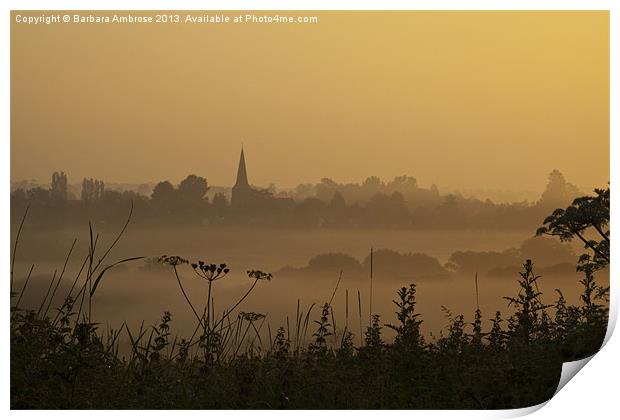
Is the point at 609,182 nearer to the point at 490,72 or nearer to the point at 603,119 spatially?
the point at 603,119

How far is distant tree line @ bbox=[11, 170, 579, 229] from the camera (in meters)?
5.39

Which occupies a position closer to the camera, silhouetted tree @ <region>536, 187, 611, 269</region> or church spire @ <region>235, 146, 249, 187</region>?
church spire @ <region>235, 146, 249, 187</region>

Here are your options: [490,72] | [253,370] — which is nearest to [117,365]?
[253,370]

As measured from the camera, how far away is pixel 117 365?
5.36 meters

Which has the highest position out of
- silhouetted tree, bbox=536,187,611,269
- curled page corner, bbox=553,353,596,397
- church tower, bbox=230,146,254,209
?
church tower, bbox=230,146,254,209

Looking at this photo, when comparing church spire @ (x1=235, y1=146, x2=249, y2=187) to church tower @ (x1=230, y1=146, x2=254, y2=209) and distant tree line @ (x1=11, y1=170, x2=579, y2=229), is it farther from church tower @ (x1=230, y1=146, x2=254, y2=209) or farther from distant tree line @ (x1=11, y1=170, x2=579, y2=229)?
distant tree line @ (x1=11, y1=170, x2=579, y2=229)

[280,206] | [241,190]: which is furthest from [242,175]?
[280,206]

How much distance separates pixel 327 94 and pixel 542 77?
1236 mm

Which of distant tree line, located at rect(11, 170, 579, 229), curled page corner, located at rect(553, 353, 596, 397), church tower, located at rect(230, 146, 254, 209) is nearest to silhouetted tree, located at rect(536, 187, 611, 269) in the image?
distant tree line, located at rect(11, 170, 579, 229)

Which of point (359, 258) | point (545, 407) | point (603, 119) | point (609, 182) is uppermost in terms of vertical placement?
point (603, 119)

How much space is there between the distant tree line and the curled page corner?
91 centimetres

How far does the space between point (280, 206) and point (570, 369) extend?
74.4 inches

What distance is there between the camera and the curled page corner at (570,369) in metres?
5.53

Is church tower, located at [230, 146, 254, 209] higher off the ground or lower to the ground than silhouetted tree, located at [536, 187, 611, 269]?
higher
